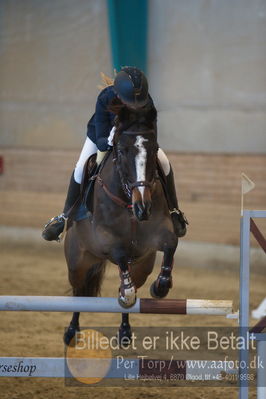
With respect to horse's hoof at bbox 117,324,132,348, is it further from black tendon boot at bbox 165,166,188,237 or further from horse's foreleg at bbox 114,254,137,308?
horse's foreleg at bbox 114,254,137,308

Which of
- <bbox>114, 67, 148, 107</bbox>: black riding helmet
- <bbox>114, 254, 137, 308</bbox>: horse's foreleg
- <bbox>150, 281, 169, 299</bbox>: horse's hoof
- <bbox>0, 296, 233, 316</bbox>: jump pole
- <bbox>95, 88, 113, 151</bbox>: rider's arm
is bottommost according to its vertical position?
<bbox>150, 281, 169, 299</bbox>: horse's hoof

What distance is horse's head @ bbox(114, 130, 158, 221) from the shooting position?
3.24 m

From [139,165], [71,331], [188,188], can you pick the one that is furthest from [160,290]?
[188,188]

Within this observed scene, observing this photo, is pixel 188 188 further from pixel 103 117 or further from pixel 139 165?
pixel 139 165

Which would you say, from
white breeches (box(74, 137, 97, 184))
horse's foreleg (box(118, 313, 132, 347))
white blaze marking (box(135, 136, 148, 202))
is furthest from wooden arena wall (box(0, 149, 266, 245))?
white blaze marking (box(135, 136, 148, 202))

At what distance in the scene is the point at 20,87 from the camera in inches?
385

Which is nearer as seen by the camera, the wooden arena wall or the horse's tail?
the horse's tail

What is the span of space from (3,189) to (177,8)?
401 centimetres

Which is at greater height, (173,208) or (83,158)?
(83,158)

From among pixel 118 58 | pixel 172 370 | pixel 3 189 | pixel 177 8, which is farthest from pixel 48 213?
pixel 172 370

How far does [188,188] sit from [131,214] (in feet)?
16.3

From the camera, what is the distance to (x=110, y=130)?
3834mm

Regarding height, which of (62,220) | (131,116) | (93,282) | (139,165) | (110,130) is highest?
Result: (131,116)

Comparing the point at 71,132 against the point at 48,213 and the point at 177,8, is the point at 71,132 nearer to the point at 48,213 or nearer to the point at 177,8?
the point at 48,213
